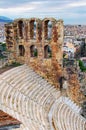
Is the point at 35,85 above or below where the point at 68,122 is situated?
above

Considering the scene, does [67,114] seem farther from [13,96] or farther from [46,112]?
[13,96]

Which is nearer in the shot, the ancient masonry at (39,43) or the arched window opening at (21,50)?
the ancient masonry at (39,43)

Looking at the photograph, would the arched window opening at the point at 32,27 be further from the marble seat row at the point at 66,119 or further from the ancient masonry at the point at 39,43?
the marble seat row at the point at 66,119

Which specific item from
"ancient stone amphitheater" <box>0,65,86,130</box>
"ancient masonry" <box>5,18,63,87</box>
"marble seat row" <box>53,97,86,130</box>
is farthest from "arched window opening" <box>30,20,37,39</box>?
"marble seat row" <box>53,97,86,130</box>

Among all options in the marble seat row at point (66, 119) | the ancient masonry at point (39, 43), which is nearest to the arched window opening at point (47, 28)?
the ancient masonry at point (39, 43)

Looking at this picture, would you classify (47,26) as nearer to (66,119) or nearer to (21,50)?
(21,50)

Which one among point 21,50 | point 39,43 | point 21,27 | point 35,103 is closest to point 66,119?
point 35,103

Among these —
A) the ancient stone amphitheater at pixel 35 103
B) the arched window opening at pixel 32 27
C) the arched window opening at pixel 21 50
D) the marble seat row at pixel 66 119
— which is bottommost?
the marble seat row at pixel 66 119

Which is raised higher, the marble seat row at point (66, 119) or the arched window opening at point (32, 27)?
the arched window opening at point (32, 27)

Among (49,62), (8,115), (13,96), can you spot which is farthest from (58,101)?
(8,115)
